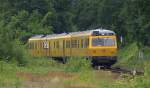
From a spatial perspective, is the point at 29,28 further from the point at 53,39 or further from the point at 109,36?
the point at 109,36

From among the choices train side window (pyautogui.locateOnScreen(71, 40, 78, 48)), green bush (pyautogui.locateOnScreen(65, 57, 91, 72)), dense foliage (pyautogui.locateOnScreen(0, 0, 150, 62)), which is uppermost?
dense foliage (pyautogui.locateOnScreen(0, 0, 150, 62))

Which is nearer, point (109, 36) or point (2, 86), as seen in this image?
point (2, 86)

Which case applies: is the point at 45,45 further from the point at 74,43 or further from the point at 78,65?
the point at 78,65

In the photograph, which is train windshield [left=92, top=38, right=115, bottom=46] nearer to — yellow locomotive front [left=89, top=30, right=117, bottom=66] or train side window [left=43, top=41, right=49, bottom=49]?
yellow locomotive front [left=89, top=30, right=117, bottom=66]

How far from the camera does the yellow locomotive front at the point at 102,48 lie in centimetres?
3900

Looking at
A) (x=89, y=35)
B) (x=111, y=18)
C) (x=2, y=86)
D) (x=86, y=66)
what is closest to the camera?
(x=2, y=86)

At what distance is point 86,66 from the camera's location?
30922 millimetres

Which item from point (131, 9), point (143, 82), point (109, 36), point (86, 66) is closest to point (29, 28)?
point (131, 9)

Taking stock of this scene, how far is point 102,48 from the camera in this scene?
39344 mm

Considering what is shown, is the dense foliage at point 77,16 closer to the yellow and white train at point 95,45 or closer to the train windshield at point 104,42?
the yellow and white train at point 95,45

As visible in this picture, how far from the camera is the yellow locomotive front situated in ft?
128

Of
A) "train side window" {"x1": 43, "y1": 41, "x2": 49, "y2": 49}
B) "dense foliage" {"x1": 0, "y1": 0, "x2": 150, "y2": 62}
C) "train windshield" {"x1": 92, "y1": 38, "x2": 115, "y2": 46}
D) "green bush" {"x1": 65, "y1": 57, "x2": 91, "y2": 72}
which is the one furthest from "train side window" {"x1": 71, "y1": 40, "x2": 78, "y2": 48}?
"dense foliage" {"x1": 0, "y1": 0, "x2": 150, "y2": 62}

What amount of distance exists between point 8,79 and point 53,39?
2585 cm

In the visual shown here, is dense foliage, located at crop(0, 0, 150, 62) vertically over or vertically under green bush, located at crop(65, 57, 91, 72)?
over
